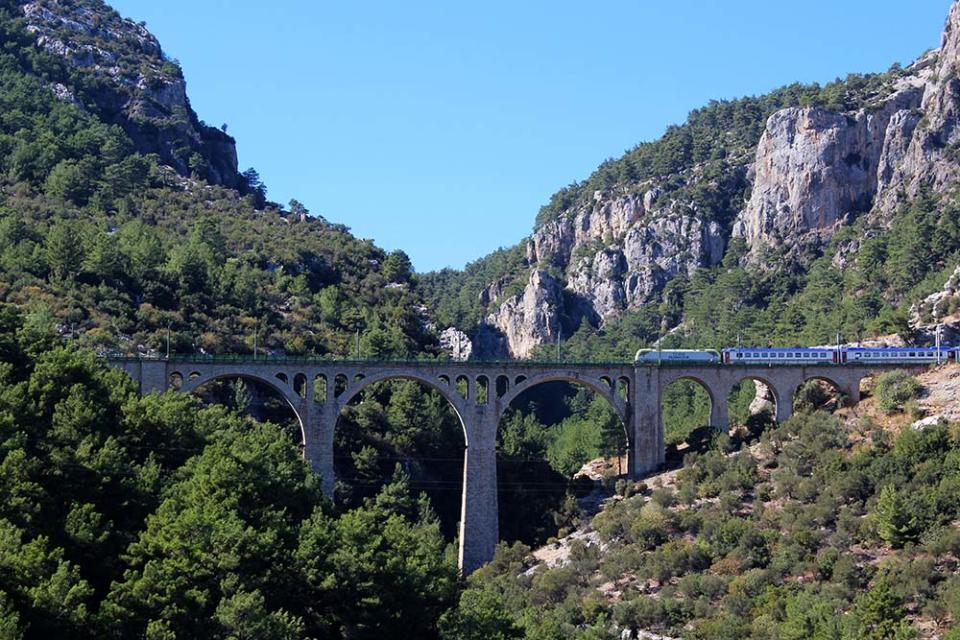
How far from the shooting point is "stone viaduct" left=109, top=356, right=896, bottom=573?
65625mm

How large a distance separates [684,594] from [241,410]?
863 inches

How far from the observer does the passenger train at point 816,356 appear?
7075 centimetres

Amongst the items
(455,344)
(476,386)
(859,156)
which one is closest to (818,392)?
(476,386)

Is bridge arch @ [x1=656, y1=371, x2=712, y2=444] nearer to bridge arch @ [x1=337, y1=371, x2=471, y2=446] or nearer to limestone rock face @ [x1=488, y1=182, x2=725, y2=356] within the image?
bridge arch @ [x1=337, y1=371, x2=471, y2=446]

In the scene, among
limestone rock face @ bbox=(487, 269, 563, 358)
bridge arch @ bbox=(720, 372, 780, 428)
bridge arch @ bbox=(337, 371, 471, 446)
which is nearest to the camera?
bridge arch @ bbox=(337, 371, 471, 446)

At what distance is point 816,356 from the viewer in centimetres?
7144

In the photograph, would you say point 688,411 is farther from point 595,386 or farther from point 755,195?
point 755,195

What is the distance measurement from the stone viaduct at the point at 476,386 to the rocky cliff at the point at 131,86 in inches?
1962

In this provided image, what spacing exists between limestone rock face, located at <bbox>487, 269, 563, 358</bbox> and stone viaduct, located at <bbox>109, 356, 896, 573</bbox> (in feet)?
194

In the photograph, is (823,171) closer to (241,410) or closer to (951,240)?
(951,240)

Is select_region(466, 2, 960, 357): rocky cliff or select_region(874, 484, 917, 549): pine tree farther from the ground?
select_region(466, 2, 960, 357): rocky cliff

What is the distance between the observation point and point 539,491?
238 ft

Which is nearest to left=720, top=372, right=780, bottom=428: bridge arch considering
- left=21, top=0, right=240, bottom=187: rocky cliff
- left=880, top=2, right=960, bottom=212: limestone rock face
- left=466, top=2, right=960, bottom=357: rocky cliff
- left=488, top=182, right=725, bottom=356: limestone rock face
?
left=880, top=2, right=960, bottom=212: limestone rock face

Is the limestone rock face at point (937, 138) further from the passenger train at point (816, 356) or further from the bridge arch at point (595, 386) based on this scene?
the bridge arch at point (595, 386)
